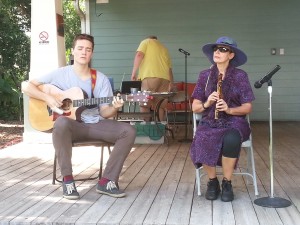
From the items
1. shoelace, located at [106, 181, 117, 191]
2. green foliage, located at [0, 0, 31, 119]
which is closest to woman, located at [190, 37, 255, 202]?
shoelace, located at [106, 181, 117, 191]

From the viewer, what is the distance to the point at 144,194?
335 cm

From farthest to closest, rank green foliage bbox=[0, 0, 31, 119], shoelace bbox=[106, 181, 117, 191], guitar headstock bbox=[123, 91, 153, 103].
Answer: green foliage bbox=[0, 0, 31, 119] < shoelace bbox=[106, 181, 117, 191] < guitar headstock bbox=[123, 91, 153, 103]

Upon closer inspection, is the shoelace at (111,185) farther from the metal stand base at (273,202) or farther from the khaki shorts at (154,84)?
the khaki shorts at (154,84)

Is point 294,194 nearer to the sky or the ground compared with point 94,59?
nearer to the ground

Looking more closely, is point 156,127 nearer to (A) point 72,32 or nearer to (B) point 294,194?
(B) point 294,194

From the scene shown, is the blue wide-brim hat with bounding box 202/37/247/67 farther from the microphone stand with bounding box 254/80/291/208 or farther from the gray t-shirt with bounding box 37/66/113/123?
the gray t-shirt with bounding box 37/66/113/123

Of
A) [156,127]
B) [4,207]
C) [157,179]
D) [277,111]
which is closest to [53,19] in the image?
[156,127]

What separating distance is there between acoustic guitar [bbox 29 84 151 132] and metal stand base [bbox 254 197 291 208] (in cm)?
113

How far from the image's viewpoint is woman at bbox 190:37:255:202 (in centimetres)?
312

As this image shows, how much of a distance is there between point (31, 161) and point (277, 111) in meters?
5.04

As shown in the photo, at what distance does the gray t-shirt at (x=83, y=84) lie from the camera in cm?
344

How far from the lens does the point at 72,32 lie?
48.0ft

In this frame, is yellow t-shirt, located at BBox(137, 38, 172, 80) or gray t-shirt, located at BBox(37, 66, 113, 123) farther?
yellow t-shirt, located at BBox(137, 38, 172, 80)

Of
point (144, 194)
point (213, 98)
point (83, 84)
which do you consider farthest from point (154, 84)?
point (213, 98)
